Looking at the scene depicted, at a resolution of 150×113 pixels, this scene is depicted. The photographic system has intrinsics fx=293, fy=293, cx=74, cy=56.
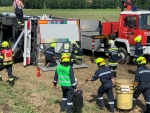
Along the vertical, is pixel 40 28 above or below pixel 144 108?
above

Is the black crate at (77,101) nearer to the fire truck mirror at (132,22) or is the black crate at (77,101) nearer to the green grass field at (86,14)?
the fire truck mirror at (132,22)

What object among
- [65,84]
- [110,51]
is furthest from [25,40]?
[65,84]

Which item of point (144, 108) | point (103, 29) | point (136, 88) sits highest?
point (103, 29)

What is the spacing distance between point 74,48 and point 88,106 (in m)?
5.03

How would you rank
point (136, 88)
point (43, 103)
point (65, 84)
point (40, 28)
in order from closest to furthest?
point (65, 84), point (136, 88), point (43, 103), point (40, 28)

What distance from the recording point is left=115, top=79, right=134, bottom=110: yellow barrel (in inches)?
318

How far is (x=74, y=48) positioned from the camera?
13242 mm

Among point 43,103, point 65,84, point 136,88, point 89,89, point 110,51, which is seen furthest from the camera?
point 110,51

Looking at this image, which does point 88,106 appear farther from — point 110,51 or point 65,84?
point 110,51

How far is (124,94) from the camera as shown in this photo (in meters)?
8.11

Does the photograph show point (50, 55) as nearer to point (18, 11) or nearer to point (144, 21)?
point (18, 11)

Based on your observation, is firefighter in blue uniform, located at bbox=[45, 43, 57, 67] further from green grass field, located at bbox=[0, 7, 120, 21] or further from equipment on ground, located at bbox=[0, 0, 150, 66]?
green grass field, located at bbox=[0, 7, 120, 21]

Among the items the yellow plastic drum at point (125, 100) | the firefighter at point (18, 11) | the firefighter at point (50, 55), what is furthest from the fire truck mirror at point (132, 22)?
the yellow plastic drum at point (125, 100)

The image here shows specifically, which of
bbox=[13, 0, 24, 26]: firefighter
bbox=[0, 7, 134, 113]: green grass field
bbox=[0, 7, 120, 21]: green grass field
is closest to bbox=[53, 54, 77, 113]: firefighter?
bbox=[0, 7, 134, 113]: green grass field
